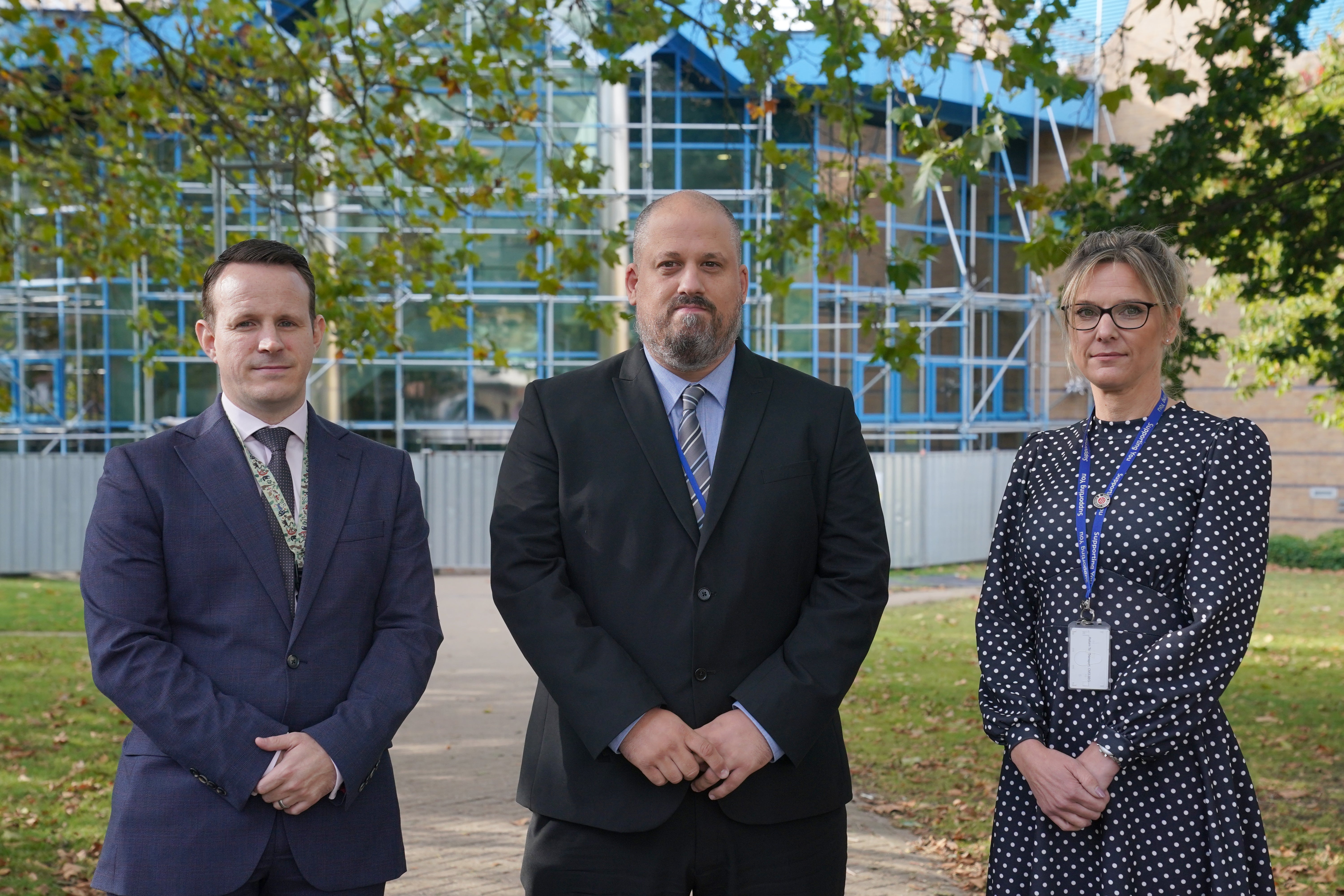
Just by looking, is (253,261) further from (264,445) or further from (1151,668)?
Result: (1151,668)

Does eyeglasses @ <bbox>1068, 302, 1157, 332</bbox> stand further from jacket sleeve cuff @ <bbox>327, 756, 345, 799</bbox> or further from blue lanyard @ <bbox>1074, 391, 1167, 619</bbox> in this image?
jacket sleeve cuff @ <bbox>327, 756, 345, 799</bbox>

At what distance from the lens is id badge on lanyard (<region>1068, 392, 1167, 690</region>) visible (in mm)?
2824

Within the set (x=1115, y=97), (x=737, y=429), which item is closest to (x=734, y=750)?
(x=737, y=429)

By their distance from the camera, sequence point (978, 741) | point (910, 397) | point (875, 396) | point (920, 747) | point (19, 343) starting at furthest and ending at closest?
1. point (910, 397)
2. point (875, 396)
3. point (19, 343)
4. point (978, 741)
5. point (920, 747)

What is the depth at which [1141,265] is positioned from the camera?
9.71 feet

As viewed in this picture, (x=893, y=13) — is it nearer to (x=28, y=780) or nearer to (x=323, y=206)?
(x=323, y=206)

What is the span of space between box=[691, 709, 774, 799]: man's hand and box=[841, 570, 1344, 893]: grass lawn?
3040mm

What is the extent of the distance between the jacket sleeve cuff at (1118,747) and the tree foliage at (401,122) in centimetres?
371

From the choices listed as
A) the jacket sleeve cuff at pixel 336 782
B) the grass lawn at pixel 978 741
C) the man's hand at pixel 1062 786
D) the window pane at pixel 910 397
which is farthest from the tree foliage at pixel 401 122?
the window pane at pixel 910 397

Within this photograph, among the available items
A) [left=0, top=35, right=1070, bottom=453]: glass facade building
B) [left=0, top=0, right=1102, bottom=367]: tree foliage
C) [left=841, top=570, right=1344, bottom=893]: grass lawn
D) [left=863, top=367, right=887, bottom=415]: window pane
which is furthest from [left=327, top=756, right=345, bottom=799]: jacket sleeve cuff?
[left=863, top=367, right=887, bottom=415]: window pane

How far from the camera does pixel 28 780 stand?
6816mm

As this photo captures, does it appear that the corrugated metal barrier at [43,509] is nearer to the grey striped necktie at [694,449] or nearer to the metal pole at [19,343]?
the metal pole at [19,343]

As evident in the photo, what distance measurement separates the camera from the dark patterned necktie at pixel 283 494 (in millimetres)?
2787

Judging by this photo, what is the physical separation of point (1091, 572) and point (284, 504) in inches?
74.9
